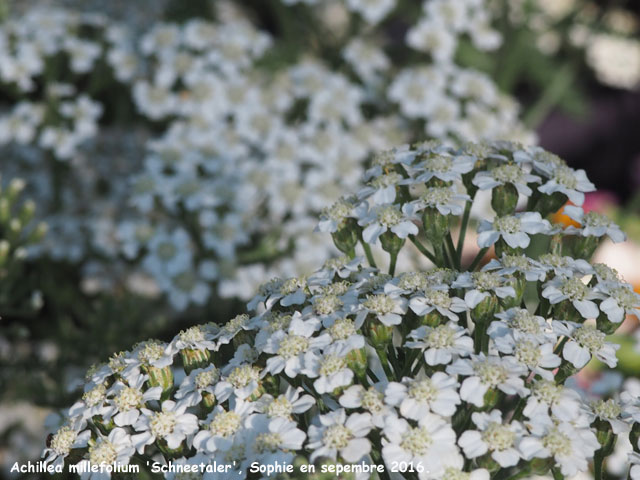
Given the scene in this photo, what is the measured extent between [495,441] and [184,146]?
5.31ft

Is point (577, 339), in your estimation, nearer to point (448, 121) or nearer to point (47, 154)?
point (448, 121)

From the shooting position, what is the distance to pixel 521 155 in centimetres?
134

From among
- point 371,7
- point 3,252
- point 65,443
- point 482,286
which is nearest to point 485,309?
point 482,286

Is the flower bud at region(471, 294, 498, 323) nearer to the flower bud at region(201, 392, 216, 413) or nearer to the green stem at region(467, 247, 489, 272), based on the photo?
the green stem at region(467, 247, 489, 272)

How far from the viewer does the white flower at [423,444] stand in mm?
909

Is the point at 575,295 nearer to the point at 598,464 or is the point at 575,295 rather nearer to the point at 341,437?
the point at 598,464

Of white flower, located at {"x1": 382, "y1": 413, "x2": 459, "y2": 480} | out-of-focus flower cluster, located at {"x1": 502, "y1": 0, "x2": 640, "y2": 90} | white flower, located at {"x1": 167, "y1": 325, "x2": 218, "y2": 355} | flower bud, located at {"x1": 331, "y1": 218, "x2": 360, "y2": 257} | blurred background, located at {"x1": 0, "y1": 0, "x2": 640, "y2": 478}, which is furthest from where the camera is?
out-of-focus flower cluster, located at {"x1": 502, "y1": 0, "x2": 640, "y2": 90}

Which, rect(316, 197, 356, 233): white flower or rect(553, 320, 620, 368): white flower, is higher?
rect(316, 197, 356, 233): white flower

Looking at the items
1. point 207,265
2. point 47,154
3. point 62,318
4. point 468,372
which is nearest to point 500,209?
point 468,372

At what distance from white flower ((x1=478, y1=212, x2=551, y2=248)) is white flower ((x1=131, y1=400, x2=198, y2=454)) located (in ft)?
1.87

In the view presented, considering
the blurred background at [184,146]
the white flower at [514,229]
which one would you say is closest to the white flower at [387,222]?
the white flower at [514,229]

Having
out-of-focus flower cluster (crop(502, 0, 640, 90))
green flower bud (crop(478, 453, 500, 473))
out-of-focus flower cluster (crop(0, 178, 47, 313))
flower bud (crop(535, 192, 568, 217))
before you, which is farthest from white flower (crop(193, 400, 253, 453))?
out-of-focus flower cluster (crop(502, 0, 640, 90))

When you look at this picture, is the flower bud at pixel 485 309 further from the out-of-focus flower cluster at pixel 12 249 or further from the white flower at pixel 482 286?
the out-of-focus flower cluster at pixel 12 249

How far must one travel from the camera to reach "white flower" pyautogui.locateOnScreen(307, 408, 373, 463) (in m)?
0.92
